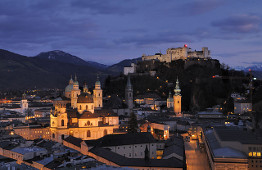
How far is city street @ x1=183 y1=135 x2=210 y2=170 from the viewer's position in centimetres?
4644

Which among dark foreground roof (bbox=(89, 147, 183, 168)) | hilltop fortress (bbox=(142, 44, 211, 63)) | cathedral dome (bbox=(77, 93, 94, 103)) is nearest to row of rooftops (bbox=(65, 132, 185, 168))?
dark foreground roof (bbox=(89, 147, 183, 168))

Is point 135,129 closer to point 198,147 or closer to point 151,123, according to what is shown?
point 151,123

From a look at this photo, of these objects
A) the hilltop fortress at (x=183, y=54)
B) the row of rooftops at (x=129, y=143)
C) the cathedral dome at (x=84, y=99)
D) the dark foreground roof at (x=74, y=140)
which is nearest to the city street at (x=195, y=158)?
the row of rooftops at (x=129, y=143)

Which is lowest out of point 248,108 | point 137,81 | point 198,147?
point 198,147

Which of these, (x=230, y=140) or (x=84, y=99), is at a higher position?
(x=84, y=99)

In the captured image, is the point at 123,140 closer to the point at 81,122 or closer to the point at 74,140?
the point at 74,140

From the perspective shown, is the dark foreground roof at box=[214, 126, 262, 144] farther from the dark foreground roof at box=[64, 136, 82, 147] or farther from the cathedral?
the cathedral

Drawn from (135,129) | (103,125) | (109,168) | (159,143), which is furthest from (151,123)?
(109,168)

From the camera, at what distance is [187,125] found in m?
74.6

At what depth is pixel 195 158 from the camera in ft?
171

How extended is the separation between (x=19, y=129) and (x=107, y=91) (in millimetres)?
47917

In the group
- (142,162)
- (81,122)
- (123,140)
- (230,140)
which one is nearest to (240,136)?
(230,140)

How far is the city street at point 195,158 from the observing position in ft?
152

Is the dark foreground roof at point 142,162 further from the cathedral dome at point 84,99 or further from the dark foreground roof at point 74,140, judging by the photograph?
the cathedral dome at point 84,99
